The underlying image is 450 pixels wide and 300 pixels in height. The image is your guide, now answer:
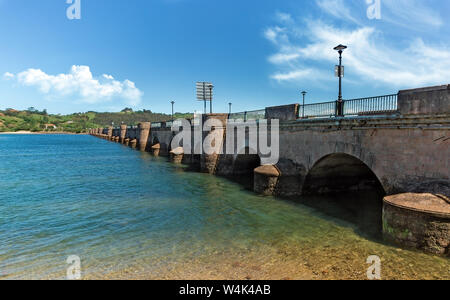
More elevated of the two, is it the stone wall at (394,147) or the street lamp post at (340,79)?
the street lamp post at (340,79)

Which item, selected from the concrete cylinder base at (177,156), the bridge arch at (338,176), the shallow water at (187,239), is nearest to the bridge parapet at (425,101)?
the shallow water at (187,239)

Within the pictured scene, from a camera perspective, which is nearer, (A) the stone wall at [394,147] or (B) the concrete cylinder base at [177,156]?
(A) the stone wall at [394,147]

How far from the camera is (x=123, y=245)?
9.19 meters

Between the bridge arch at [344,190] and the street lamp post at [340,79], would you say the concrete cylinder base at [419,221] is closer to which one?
the bridge arch at [344,190]

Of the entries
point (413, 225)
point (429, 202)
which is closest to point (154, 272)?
point (413, 225)

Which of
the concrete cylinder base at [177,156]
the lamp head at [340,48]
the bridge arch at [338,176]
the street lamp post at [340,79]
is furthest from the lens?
the concrete cylinder base at [177,156]

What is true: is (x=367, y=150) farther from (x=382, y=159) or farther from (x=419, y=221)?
(x=419, y=221)

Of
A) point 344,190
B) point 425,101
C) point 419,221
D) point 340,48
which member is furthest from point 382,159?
point 344,190

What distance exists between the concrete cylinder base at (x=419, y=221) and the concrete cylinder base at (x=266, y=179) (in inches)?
281

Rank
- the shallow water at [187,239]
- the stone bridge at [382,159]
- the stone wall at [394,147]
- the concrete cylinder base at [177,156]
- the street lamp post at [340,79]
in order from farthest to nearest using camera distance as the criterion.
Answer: the concrete cylinder base at [177,156] < the street lamp post at [340,79] < the stone wall at [394,147] < the stone bridge at [382,159] < the shallow water at [187,239]

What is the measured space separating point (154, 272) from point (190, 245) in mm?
1976

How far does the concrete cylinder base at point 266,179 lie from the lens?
50.3ft

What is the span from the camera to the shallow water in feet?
23.9
